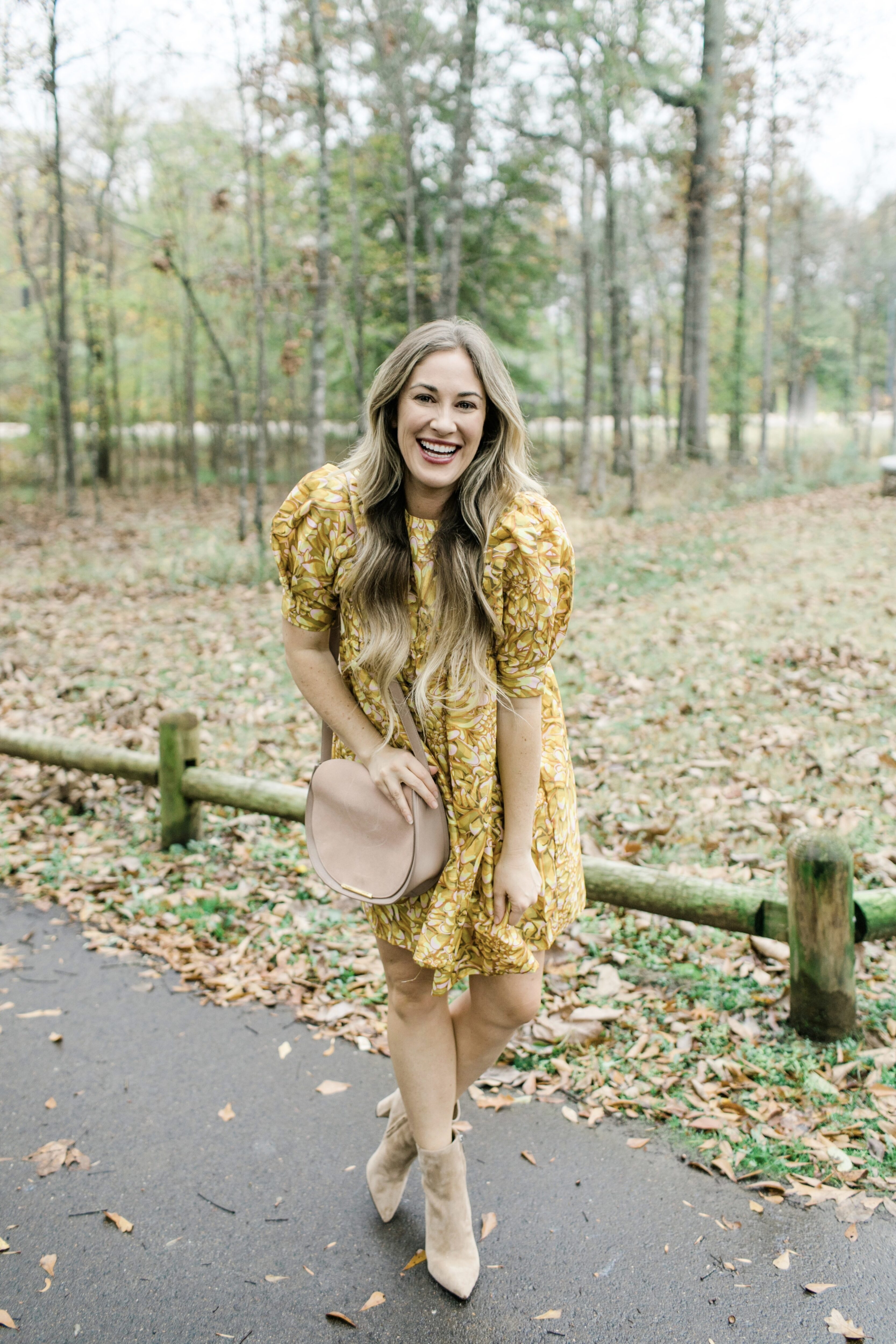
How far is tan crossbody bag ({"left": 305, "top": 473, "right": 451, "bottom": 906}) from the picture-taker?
207 cm

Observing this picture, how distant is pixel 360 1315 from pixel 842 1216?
1330 millimetres

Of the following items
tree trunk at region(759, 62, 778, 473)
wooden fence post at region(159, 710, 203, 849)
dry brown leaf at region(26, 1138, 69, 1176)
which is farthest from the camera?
tree trunk at region(759, 62, 778, 473)

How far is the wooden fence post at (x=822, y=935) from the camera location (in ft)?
9.72

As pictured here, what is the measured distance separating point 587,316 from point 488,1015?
16.3 metres

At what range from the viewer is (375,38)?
1187 centimetres

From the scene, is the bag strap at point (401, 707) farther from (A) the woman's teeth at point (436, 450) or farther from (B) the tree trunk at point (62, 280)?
(B) the tree trunk at point (62, 280)

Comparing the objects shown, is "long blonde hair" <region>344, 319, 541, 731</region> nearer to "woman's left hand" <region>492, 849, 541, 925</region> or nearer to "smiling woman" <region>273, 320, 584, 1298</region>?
"smiling woman" <region>273, 320, 584, 1298</region>

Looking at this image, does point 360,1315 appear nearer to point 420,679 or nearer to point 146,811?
point 420,679

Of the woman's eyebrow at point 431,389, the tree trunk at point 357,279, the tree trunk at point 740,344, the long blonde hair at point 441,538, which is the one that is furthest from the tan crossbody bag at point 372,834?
the tree trunk at point 740,344

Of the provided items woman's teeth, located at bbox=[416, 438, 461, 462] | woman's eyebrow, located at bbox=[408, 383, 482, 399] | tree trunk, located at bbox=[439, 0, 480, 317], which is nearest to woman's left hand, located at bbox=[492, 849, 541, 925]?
woman's teeth, located at bbox=[416, 438, 461, 462]

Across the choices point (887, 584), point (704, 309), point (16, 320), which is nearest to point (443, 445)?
point (887, 584)

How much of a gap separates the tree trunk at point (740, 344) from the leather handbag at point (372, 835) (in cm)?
1960

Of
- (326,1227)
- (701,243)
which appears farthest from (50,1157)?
(701,243)

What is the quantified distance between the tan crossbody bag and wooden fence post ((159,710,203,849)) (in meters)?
2.58
